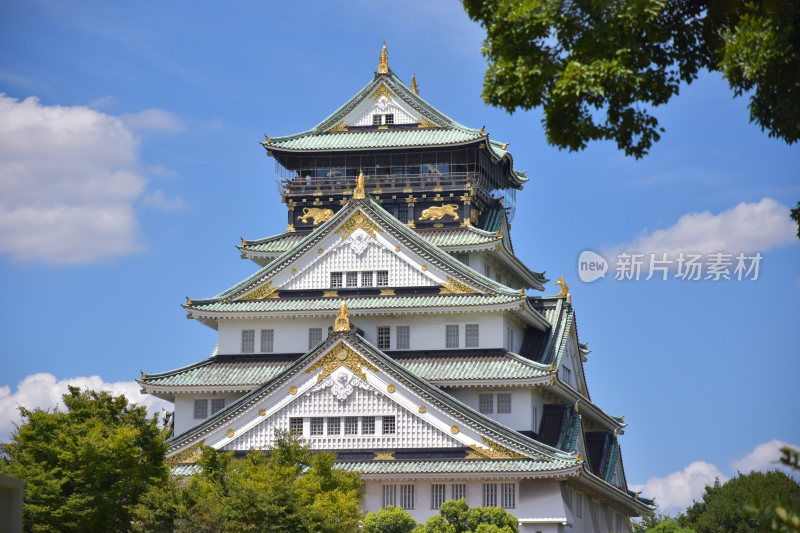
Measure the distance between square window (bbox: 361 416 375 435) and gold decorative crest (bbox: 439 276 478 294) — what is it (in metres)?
7.13

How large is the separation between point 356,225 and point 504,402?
10699 mm

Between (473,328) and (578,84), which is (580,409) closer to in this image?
(473,328)

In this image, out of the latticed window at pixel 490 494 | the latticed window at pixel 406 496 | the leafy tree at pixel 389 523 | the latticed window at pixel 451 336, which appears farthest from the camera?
the latticed window at pixel 451 336

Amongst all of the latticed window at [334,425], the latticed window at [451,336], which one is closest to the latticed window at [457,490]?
the latticed window at [334,425]

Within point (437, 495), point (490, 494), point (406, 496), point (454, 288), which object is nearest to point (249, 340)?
point (454, 288)

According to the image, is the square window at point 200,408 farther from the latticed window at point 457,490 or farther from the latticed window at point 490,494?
the latticed window at point 490,494

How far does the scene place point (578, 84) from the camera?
1938 cm

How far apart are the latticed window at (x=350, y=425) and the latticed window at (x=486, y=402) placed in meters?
5.80

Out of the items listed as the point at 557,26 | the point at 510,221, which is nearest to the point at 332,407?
the point at 510,221

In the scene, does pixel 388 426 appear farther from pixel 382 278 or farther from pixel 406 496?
pixel 382 278

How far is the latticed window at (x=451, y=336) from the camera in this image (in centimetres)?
5472

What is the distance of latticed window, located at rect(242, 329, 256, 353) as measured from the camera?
5647 cm

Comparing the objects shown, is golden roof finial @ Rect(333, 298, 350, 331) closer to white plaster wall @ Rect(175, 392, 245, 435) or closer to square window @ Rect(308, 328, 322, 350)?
square window @ Rect(308, 328, 322, 350)

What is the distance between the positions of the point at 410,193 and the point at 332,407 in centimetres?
1500
